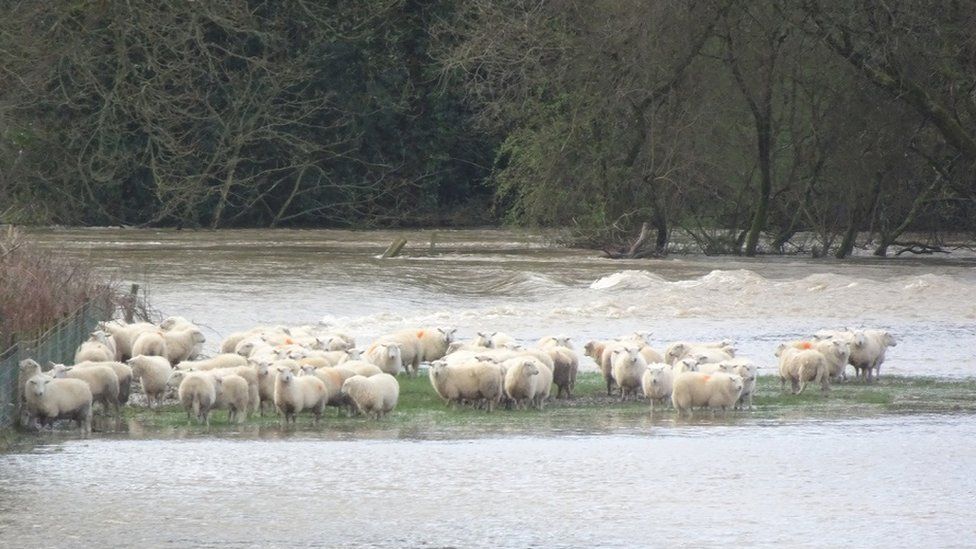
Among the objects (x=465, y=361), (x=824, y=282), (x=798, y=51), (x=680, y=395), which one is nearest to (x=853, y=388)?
(x=680, y=395)

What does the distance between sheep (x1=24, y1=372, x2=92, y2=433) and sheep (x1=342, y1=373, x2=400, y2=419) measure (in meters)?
2.35

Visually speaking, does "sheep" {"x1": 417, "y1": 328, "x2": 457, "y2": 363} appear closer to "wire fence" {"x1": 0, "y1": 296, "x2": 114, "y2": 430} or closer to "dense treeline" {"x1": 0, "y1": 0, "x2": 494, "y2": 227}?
"wire fence" {"x1": 0, "y1": 296, "x2": 114, "y2": 430}

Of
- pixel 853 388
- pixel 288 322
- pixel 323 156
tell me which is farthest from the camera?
pixel 323 156

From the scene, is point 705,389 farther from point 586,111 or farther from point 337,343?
point 586,111

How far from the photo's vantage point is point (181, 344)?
18172 mm

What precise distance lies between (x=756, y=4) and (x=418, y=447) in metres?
27.3

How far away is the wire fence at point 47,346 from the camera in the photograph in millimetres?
13672

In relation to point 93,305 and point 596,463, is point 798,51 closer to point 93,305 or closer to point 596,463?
point 93,305

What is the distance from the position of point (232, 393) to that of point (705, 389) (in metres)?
4.37

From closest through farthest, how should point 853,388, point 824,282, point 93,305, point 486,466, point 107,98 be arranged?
point 486,466
point 853,388
point 93,305
point 824,282
point 107,98

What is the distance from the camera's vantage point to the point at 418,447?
43.4ft

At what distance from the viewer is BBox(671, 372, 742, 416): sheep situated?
595 inches

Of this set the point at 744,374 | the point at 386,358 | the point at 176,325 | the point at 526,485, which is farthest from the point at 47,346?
the point at 744,374

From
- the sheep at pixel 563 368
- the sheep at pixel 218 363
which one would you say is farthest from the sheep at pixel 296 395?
the sheep at pixel 563 368
